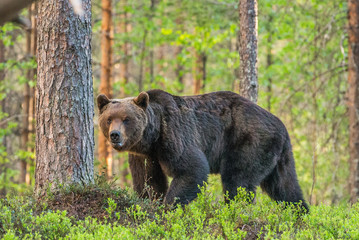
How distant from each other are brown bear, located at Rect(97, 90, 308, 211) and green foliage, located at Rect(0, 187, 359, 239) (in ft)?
2.24

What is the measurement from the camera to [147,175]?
6.36 metres

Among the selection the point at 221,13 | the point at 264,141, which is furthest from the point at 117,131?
the point at 221,13

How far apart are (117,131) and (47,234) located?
183 cm

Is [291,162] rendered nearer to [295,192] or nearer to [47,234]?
[295,192]

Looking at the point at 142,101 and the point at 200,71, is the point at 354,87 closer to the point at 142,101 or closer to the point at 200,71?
the point at 142,101

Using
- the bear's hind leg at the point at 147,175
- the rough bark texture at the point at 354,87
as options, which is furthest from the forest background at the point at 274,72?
the bear's hind leg at the point at 147,175

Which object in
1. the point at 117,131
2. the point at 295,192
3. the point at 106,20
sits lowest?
the point at 295,192

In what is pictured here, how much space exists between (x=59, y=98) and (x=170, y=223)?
81.4 inches

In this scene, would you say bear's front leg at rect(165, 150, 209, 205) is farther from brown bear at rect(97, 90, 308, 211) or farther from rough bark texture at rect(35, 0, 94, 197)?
rough bark texture at rect(35, 0, 94, 197)

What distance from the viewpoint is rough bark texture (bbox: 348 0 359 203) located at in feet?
35.1

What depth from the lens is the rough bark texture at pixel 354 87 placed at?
35.1 feet

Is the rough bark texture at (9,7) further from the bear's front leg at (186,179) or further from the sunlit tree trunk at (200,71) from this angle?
the sunlit tree trunk at (200,71)

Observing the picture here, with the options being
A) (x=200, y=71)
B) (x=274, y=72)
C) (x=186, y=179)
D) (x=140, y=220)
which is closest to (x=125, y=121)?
(x=186, y=179)

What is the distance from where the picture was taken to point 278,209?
213 inches
